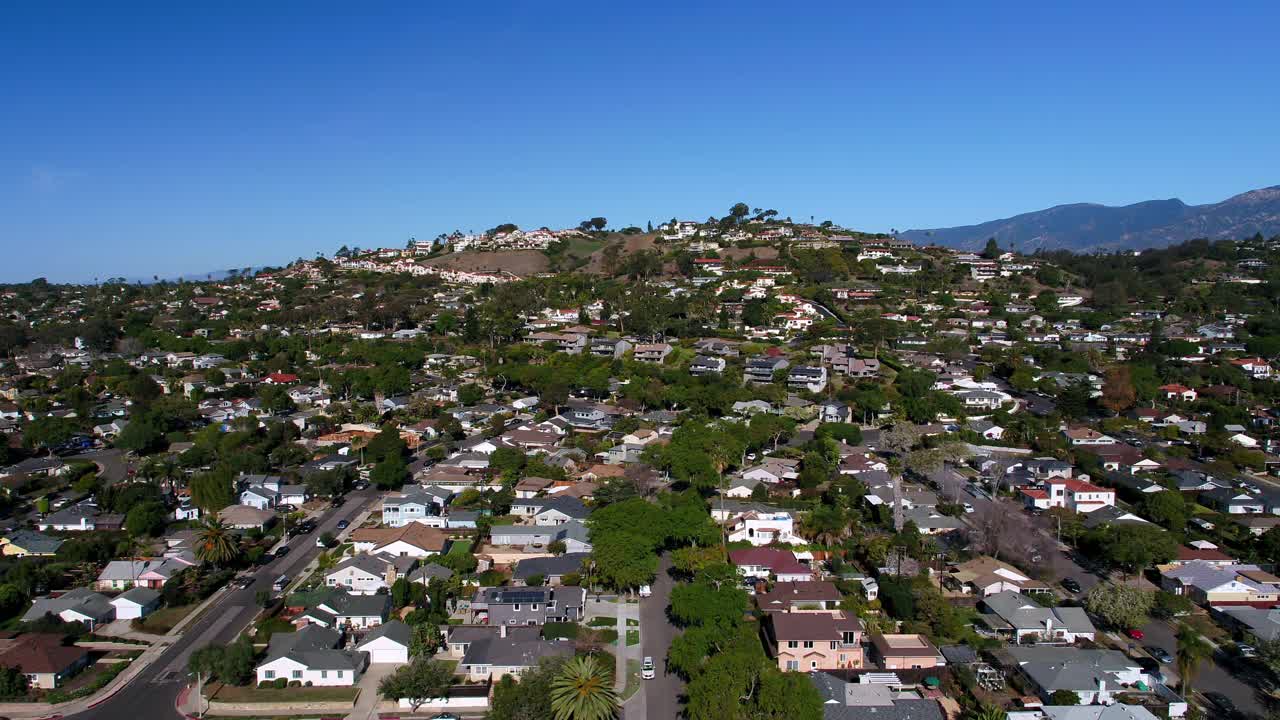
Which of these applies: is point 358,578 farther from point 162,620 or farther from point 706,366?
point 706,366

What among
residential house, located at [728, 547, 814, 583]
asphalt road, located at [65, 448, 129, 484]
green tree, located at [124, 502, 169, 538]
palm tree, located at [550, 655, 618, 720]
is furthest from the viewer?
asphalt road, located at [65, 448, 129, 484]

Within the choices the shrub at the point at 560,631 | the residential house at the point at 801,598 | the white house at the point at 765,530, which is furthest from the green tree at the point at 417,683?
the white house at the point at 765,530

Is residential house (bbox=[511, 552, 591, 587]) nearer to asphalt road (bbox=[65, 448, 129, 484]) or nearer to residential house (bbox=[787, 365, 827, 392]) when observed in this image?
asphalt road (bbox=[65, 448, 129, 484])

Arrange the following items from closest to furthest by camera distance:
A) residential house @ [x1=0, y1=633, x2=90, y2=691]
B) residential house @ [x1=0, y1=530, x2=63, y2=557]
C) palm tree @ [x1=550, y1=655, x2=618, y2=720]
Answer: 1. palm tree @ [x1=550, y1=655, x2=618, y2=720]
2. residential house @ [x1=0, y1=633, x2=90, y2=691]
3. residential house @ [x1=0, y1=530, x2=63, y2=557]

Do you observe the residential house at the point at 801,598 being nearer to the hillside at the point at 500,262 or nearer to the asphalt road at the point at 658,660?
the asphalt road at the point at 658,660

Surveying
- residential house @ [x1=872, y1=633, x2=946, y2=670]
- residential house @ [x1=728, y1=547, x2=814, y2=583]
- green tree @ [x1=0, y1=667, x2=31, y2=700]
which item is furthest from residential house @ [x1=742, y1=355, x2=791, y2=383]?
green tree @ [x1=0, y1=667, x2=31, y2=700]

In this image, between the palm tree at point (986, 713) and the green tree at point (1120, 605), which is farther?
the green tree at point (1120, 605)
